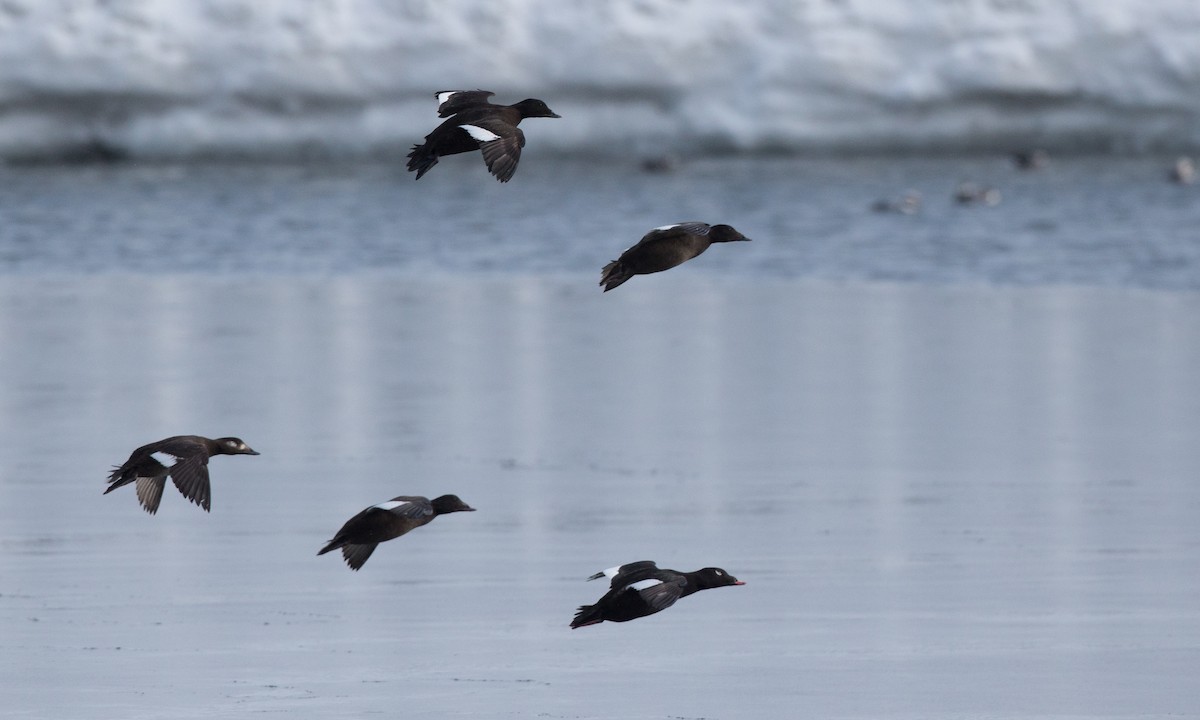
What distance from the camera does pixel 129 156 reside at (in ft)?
96.3

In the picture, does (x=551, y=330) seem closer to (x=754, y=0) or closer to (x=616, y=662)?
(x=616, y=662)

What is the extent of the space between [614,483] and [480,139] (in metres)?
3.13

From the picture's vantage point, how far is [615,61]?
90.3 ft

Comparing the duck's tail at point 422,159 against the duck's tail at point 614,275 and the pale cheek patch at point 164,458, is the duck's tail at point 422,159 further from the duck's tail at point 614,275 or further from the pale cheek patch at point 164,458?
the pale cheek patch at point 164,458

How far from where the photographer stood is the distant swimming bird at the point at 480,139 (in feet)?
20.5

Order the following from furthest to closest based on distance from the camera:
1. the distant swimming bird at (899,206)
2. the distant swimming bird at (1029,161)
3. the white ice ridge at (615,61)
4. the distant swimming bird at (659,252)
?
the distant swimming bird at (1029,161) < the white ice ridge at (615,61) < the distant swimming bird at (899,206) < the distant swimming bird at (659,252)

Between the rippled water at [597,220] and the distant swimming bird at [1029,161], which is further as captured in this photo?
the distant swimming bird at [1029,161]

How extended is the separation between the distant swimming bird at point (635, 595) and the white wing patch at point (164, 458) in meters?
1.30

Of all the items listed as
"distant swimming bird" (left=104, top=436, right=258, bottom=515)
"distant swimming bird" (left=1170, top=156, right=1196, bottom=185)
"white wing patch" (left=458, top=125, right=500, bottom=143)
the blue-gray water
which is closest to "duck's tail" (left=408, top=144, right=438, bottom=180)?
"white wing patch" (left=458, top=125, right=500, bottom=143)

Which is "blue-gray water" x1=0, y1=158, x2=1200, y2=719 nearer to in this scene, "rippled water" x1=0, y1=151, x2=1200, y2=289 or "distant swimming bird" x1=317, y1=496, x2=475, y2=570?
"rippled water" x1=0, y1=151, x2=1200, y2=289

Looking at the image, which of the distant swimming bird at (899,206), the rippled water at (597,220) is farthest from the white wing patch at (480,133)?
the distant swimming bird at (899,206)

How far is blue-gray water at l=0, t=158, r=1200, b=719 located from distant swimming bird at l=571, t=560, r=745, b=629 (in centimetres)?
28

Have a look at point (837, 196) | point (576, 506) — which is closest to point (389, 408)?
point (576, 506)

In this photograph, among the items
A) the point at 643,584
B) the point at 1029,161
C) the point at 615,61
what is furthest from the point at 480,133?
the point at 1029,161
